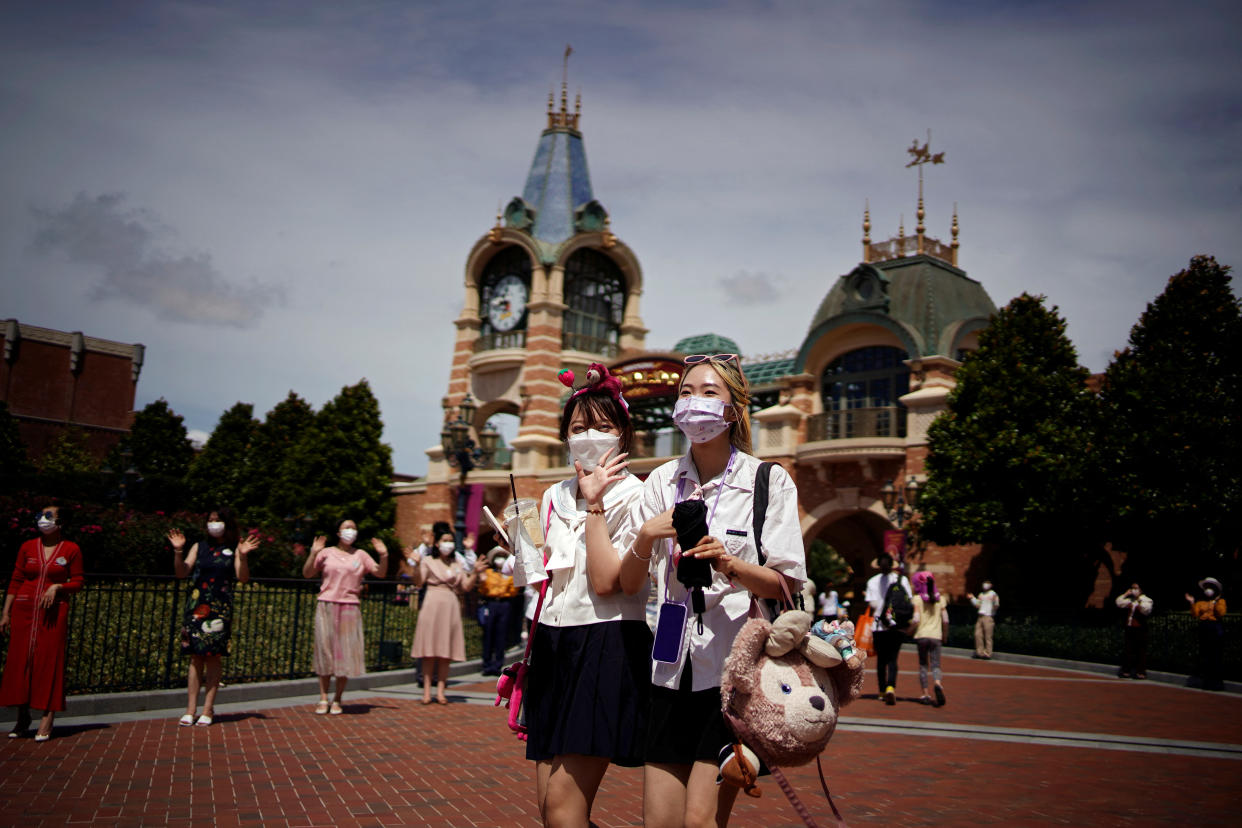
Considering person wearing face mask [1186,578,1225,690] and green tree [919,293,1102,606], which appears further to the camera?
green tree [919,293,1102,606]

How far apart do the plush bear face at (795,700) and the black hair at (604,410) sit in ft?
3.47

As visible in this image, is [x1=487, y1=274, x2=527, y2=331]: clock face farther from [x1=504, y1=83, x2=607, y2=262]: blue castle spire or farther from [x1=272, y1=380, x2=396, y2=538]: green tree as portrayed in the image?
[x1=272, y1=380, x2=396, y2=538]: green tree

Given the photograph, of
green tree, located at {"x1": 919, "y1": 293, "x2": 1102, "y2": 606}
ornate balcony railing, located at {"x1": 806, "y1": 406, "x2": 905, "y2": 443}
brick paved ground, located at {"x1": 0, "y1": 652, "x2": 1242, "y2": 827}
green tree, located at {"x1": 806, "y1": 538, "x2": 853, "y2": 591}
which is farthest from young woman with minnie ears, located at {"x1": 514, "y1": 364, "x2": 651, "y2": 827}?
green tree, located at {"x1": 806, "y1": 538, "x2": 853, "y2": 591}

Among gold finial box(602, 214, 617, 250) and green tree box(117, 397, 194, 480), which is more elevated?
gold finial box(602, 214, 617, 250)

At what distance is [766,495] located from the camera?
11.4ft

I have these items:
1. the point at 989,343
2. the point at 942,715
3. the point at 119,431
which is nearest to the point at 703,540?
the point at 942,715

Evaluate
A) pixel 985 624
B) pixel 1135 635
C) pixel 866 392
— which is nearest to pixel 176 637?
pixel 1135 635

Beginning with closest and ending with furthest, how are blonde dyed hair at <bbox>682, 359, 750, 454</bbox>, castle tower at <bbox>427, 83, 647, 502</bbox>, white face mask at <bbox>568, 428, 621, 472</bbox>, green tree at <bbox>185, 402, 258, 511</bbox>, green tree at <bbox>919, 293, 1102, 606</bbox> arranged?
blonde dyed hair at <bbox>682, 359, 750, 454</bbox>
white face mask at <bbox>568, 428, 621, 472</bbox>
green tree at <bbox>919, 293, 1102, 606</bbox>
castle tower at <bbox>427, 83, 647, 502</bbox>
green tree at <bbox>185, 402, 258, 511</bbox>

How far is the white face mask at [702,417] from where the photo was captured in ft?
11.6

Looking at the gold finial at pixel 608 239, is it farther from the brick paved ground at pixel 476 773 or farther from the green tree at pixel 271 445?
the brick paved ground at pixel 476 773

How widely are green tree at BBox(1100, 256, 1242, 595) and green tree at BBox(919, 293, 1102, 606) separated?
0.87 metres

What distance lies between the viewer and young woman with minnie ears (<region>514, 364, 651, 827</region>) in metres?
3.40

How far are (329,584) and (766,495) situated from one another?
22.9 ft

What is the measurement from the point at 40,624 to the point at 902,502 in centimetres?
2073
